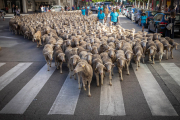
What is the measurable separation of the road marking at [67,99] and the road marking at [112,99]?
96 cm

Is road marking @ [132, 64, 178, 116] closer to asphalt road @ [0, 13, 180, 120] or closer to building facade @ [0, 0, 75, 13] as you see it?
asphalt road @ [0, 13, 180, 120]

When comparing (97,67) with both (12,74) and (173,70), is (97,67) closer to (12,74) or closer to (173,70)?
(173,70)

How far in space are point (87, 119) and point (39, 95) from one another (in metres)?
2.38

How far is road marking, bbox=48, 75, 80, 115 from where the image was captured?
5.85m

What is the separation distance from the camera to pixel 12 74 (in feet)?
29.4

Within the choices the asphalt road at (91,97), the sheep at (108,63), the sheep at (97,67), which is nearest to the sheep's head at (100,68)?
the sheep at (97,67)

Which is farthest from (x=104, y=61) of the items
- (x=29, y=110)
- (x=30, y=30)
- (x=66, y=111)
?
(x=30, y=30)

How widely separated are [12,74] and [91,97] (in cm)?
454

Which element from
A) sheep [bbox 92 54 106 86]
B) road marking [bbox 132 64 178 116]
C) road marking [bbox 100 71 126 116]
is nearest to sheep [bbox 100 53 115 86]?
sheep [bbox 92 54 106 86]

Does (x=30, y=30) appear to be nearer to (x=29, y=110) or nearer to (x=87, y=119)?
(x=29, y=110)

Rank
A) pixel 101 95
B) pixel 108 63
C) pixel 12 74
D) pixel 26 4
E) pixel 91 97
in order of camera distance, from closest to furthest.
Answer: pixel 91 97 → pixel 101 95 → pixel 108 63 → pixel 12 74 → pixel 26 4

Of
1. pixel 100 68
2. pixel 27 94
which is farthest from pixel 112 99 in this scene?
pixel 27 94

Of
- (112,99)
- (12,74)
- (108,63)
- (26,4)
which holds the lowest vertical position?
(112,99)

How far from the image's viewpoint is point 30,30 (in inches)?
662
